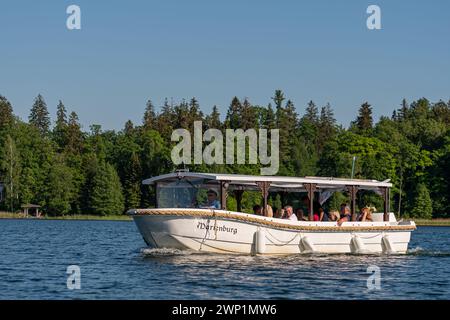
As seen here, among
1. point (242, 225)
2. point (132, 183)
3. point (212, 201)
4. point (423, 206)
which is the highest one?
point (212, 201)

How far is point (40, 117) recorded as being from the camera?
18425cm

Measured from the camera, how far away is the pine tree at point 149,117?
527ft

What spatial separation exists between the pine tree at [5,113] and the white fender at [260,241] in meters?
125

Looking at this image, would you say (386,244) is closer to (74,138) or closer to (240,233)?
(240,233)

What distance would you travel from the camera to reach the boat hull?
36281 mm

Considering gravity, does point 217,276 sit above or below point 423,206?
above

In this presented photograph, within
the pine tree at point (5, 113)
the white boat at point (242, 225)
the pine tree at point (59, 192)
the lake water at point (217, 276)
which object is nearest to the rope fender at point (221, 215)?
the white boat at point (242, 225)

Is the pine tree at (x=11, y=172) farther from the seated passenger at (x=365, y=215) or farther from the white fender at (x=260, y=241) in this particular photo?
the white fender at (x=260, y=241)

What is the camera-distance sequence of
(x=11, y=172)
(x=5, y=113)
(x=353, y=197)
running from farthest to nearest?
(x=5, y=113) → (x=11, y=172) → (x=353, y=197)

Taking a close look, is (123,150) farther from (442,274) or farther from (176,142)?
(442,274)

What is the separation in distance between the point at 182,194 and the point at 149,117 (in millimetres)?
129053

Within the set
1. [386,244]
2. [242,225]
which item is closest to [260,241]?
[242,225]

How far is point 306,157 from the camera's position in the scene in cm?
14562
